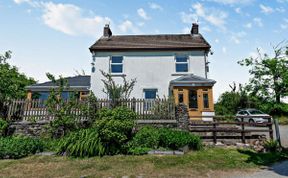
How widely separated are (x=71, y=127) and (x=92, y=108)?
149cm

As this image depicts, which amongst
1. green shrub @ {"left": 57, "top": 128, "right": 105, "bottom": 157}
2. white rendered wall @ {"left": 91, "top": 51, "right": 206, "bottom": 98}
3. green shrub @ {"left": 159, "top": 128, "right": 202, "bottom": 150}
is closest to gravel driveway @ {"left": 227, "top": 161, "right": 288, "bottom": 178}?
green shrub @ {"left": 159, "top": 128, "right": 202, "bottom": 150}

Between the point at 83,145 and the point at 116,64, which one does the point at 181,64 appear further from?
the point at 83,145

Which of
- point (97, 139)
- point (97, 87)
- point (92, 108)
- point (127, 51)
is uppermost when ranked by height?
point (127, 51)

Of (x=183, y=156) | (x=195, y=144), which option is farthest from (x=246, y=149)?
(x=183, y=156)

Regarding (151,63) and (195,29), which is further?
(195,29)

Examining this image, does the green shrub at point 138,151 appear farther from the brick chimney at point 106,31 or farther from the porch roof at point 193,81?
the brick chimney at point 106,31

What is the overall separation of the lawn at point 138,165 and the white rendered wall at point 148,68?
1059cm

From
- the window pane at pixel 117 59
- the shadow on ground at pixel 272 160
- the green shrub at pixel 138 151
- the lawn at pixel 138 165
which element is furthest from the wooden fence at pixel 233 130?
the window pane at pixel 117 59

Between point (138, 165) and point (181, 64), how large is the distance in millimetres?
13555

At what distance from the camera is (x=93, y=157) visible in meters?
7.46

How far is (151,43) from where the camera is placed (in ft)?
63.7

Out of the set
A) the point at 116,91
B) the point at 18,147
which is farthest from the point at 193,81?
the point at 18,147

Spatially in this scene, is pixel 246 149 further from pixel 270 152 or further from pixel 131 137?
pixel 131 137

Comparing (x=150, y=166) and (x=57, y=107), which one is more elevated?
(x=57, y=107)
